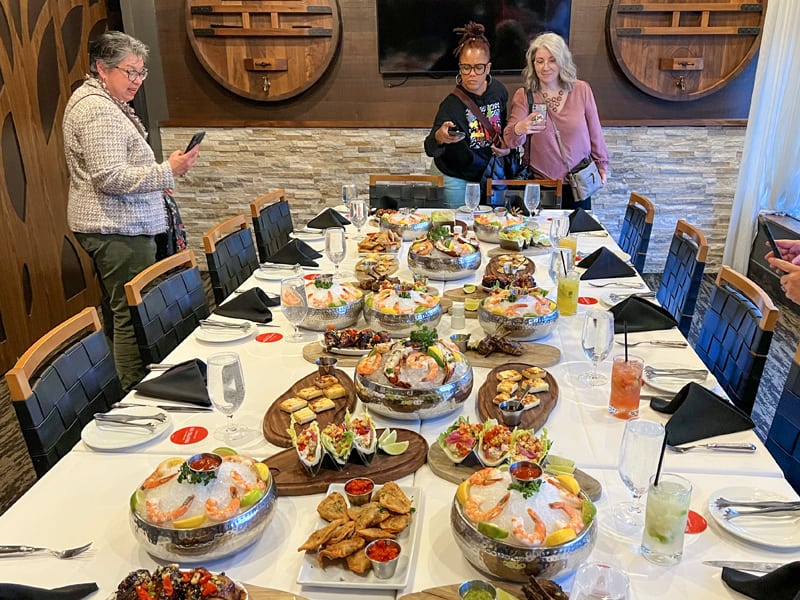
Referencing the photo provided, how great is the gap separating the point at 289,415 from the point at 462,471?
16.8 inches

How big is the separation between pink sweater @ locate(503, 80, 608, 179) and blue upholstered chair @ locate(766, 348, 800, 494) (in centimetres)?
225

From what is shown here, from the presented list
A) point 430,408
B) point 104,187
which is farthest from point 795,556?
point 104,187

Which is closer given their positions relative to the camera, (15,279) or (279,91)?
(15,279)

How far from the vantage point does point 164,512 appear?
1.06m

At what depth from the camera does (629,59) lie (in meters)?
4.20

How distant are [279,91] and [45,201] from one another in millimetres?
1577

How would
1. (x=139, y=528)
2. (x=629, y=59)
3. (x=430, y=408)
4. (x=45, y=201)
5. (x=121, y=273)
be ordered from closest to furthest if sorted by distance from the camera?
1. (x=139, y=528)
2. (x=430, y=408)
3. (x=121, y=273)
4. (x=45, y=201)
5. (x=629, y=59)

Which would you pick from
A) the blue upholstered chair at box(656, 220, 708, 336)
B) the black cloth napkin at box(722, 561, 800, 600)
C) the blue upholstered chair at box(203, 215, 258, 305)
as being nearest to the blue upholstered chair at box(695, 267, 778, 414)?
the blue upholstered chair at box(656, 220, 708, 336)

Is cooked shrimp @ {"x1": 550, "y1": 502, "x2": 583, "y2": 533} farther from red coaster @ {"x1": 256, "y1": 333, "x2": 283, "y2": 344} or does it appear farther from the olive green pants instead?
the olive green pants

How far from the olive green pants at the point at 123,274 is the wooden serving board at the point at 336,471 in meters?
1.71

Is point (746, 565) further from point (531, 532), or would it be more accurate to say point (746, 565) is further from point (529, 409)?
point (529, 409)

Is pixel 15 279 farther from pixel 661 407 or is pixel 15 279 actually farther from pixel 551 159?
pixel 661 407

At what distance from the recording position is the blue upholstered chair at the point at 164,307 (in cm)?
199

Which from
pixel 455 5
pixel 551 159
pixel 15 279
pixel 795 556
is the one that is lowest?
pixel 15 279
